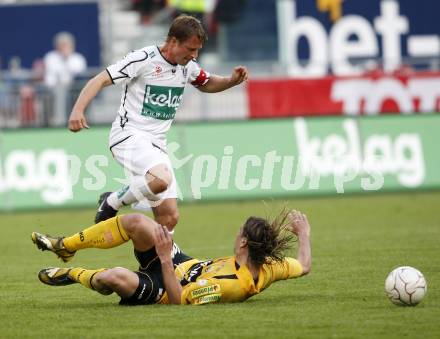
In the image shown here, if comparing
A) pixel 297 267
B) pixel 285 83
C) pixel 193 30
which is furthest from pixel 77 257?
pixel 285 83

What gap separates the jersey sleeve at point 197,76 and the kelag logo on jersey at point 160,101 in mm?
262

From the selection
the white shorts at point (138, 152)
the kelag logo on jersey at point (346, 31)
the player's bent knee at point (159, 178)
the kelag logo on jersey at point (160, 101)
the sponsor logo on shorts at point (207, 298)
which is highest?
the kelag logo on jersey at point (346, 31)

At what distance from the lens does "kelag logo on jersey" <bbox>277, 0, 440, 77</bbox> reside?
2848 centimetres

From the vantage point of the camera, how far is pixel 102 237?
8.96 m

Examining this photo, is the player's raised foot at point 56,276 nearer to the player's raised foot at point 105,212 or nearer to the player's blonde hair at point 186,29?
the player's raised foot at point 105,212

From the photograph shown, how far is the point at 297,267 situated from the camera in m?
8.73

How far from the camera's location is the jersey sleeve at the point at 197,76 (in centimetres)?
1072

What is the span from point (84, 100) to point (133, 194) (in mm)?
1098

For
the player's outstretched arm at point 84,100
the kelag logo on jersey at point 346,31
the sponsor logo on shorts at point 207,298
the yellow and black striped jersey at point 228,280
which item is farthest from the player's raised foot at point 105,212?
the kelag logo on jersey at point 346,31

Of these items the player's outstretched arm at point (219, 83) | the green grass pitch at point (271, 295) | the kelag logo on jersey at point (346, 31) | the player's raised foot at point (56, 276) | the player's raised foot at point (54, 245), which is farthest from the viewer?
the kelag logo on jersey at point (346, 31)

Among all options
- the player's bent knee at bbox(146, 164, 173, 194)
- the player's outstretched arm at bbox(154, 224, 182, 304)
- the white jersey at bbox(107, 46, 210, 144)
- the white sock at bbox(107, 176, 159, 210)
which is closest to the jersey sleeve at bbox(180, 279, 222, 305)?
→ the player's outstretched arm at bbox(154, 224, 182, 304)

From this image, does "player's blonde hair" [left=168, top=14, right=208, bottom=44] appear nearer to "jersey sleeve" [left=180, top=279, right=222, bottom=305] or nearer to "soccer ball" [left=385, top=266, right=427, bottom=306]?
"jersey sleeve" [left=180, top=279, right=222, bottom=305]

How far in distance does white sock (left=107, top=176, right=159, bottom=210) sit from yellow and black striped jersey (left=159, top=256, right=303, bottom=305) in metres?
1.61

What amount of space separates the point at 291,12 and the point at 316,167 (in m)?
9.94
